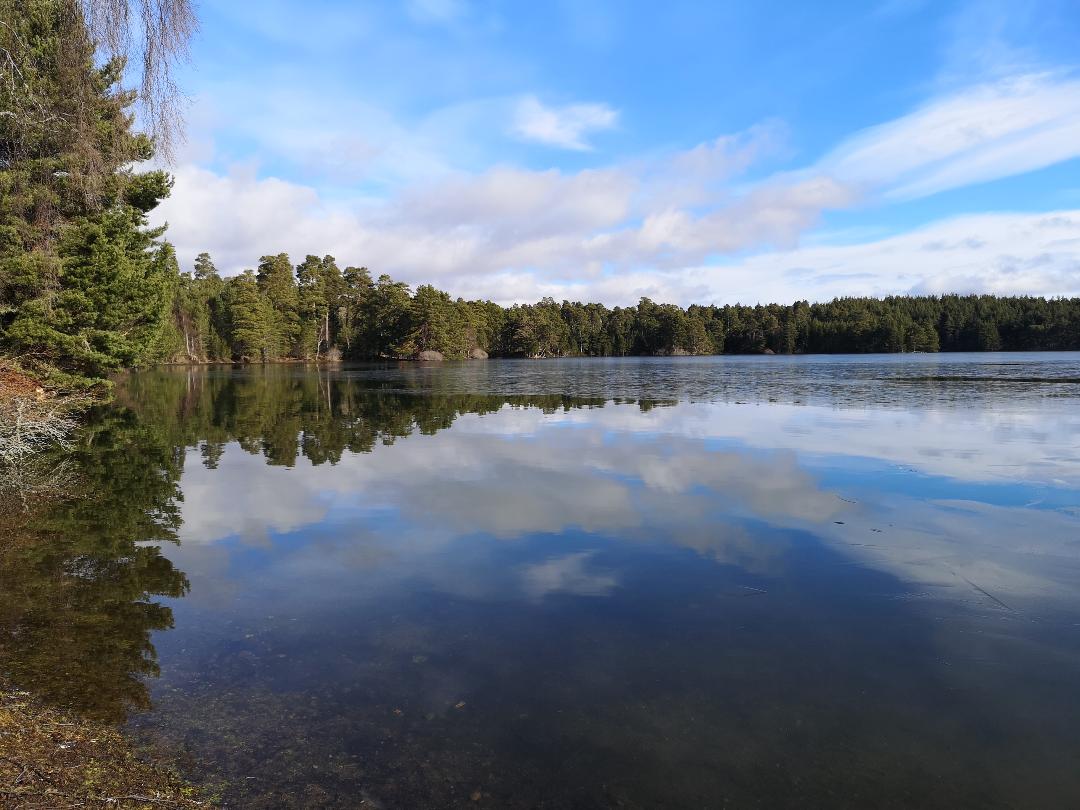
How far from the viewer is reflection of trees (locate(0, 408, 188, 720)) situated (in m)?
5.26

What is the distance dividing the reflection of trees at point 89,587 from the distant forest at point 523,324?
4405cm

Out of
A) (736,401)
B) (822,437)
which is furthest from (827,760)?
(736,401)

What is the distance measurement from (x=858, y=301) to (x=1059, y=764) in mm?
179220

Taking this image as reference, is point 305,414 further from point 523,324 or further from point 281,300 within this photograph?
point 523,324

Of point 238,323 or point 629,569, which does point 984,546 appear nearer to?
point 629,569

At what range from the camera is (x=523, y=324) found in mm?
144375

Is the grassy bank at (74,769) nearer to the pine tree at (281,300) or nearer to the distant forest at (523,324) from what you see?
the distant forest at (523,324)

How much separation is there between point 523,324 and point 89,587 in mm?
138481

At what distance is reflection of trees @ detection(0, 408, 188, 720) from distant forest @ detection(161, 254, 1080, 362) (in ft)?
145

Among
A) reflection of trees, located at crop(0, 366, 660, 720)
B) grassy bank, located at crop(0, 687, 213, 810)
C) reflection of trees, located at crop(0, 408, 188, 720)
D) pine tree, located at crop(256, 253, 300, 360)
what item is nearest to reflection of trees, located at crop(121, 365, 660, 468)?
reflection of trees, located at crop(0, 366, 660, 720)

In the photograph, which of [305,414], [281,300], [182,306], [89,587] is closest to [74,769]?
[89,587]

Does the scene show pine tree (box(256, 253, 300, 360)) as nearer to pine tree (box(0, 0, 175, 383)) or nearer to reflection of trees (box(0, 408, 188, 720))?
pine tree (box(0, 0, 175, 383))

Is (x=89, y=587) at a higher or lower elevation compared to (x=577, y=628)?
higher

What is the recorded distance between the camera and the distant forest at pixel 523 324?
333 ft
